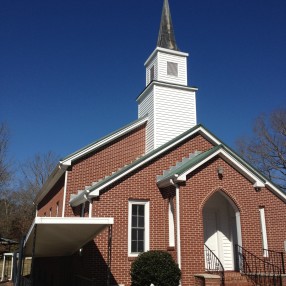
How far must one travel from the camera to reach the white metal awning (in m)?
9.72

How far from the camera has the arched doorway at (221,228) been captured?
15.3 meters

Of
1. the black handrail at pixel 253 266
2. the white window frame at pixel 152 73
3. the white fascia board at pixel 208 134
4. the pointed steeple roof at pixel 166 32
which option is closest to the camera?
the black handrail at pixel 253 266

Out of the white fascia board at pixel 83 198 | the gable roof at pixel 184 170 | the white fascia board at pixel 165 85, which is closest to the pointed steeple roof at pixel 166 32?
the white fascia board at pixel 165 85

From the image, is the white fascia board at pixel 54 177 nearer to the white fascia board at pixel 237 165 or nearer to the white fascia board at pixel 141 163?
the white fascia board at pixel 141 163

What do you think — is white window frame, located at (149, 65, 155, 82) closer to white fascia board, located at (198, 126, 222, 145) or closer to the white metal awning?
white fascia board, located at (198, 126, 222, 145)

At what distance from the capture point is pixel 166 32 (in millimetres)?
23531

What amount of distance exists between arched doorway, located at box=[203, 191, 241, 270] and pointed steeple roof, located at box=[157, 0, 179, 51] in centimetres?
1070

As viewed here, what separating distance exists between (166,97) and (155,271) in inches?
424

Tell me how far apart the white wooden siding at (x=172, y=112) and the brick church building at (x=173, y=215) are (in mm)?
2256

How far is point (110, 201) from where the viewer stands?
46.4 ft

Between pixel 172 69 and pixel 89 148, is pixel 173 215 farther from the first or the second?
pixel 172 69

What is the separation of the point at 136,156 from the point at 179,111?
3.54 metres

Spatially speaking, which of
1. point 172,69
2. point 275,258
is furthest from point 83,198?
point 172,69

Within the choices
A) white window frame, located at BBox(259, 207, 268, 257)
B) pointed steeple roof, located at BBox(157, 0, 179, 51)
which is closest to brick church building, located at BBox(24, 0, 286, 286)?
white window frame, located at BBox(259, 207, 268, 257)
